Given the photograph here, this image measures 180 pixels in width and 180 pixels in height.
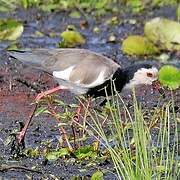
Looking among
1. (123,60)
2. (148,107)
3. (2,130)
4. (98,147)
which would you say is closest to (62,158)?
(98,147)

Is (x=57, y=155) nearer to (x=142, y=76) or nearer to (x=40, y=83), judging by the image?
(x=142, y=76)

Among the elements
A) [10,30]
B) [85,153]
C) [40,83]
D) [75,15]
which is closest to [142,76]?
[85,153]

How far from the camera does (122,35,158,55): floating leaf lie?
9933mm

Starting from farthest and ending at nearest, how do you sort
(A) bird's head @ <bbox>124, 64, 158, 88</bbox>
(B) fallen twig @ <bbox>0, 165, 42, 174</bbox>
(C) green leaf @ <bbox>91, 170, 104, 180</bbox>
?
(A) bird's head @ <bbox>124, 64, 158, 88</bbox>, (B) fallen twig @ <bbox>0, 165, 42, 174</bbox>, (C) green leaf @ <bbox>91, 170, 104, 180</bbox>

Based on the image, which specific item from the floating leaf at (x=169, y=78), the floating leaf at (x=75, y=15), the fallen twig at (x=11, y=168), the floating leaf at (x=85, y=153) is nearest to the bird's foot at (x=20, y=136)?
the floating leaf at (x=85, y=153)

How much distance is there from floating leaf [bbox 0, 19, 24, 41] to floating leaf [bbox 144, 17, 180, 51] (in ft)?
4.86

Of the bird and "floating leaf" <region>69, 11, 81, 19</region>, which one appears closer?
the bird

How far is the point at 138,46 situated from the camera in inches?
391

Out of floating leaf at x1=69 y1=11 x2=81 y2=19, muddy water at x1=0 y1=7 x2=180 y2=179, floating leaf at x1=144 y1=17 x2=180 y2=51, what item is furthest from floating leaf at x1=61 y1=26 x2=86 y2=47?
floating leaf at x1=69 y1=11 x2=81 y2=19

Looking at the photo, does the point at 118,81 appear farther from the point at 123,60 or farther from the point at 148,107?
the point at 123,60

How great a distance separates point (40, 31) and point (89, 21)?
36.1 inches

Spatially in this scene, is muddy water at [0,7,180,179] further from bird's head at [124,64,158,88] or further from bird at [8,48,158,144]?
bird's head at [124,64,158,88]

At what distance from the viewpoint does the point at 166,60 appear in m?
10.0

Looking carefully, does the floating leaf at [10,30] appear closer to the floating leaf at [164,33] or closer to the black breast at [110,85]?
the floating leaf at [164,33]
